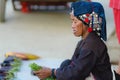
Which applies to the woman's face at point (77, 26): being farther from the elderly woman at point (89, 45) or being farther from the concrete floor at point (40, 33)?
the concrete floor at point (40, 33)

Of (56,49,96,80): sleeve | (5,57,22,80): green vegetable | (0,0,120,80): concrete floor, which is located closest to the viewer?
(56,49,96,80): sleeve

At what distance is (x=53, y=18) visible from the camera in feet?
16.6

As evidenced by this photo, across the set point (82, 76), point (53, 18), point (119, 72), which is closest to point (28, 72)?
point (119, 72)

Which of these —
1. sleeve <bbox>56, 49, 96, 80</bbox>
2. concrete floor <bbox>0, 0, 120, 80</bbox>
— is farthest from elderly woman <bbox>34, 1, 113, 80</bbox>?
concrete floor <bbox>0, 0, 120, 80</bbox>

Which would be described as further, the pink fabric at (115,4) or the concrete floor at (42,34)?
the concrete floor at (42,34)

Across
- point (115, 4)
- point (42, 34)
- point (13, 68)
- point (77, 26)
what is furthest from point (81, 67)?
point (42, 34)

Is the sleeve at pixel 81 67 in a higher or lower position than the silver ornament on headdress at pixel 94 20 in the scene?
lower

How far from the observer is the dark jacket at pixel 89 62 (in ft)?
6.68

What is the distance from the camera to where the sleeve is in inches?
79.9

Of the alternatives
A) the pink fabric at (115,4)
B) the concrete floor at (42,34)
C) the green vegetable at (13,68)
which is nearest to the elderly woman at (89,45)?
the pink fabric at (115,4)

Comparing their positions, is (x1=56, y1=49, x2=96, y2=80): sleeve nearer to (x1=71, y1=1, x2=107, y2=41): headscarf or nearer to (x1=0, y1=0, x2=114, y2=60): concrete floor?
(x1=71, y1=1, x2=107, y2=41): headscarf

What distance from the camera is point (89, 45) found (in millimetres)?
2047

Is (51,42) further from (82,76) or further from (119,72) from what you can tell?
(82,76)

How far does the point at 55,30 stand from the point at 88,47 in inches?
96.5
